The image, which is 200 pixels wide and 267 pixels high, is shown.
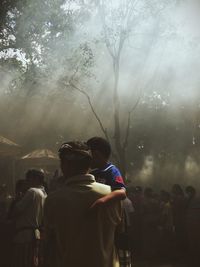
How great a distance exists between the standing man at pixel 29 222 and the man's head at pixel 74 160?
9.96ft

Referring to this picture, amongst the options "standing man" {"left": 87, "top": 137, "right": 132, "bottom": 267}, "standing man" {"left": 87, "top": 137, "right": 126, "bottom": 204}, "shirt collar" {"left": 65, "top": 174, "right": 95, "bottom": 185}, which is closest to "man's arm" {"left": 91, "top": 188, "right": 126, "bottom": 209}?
"shirt collar" {"left": 65, "top": 174, "right": 95, "bottom": 185}

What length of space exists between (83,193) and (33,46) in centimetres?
1857

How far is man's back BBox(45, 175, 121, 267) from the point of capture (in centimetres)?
279

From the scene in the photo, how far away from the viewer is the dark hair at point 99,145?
142 inches

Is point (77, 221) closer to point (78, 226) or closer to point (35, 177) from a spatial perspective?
point (78, 226)

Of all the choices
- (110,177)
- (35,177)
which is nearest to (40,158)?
(35,177)

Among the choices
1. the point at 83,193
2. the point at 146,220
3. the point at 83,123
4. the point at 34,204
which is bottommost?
the point at 146,220

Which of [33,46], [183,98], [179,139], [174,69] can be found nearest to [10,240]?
[33,46]

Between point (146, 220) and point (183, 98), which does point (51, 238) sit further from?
point (183, 98)

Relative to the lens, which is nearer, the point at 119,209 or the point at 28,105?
the point at 119,209

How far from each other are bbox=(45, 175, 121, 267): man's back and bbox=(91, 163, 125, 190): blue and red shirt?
0.55 meters

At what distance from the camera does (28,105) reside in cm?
3064

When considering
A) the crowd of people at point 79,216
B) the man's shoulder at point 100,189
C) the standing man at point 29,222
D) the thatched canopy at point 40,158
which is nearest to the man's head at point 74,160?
the crowd of people at point 79,216

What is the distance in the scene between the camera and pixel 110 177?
11.5 feet
